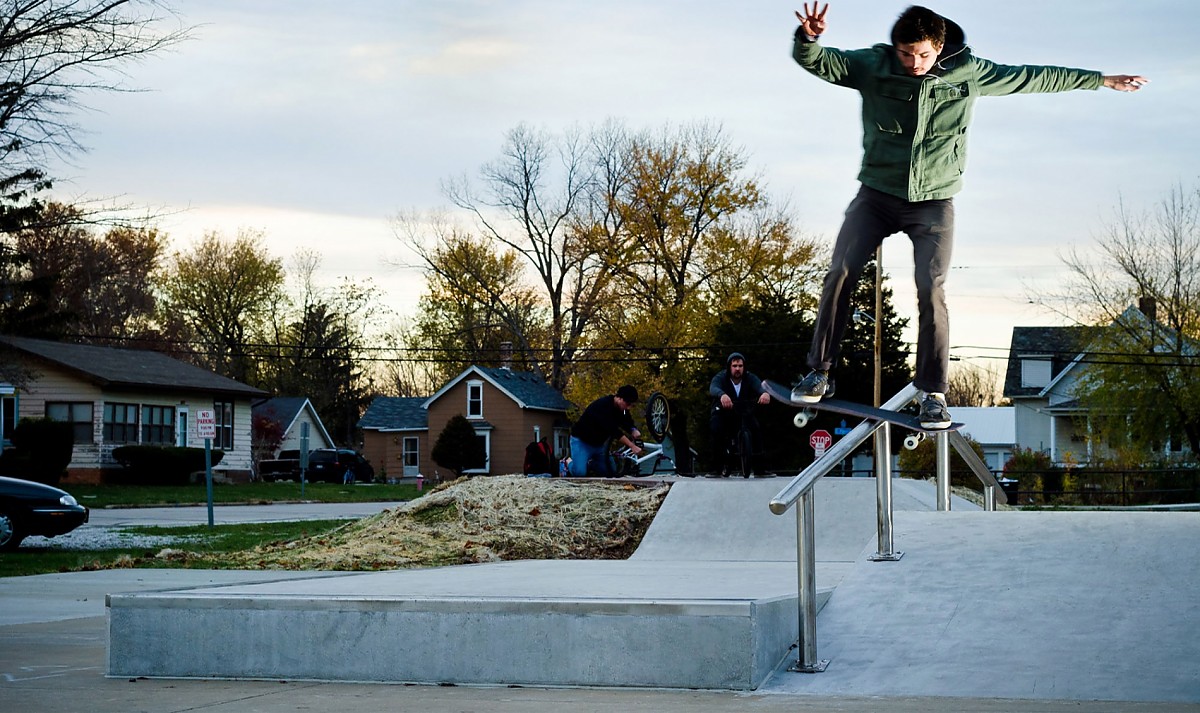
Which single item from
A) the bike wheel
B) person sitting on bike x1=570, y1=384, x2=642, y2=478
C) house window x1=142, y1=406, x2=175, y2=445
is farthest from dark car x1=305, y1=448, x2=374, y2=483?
person sitting on bike x1=570, y1=384, x2=642, y2=478

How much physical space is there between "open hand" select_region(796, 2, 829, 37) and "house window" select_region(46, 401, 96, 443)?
161 feet

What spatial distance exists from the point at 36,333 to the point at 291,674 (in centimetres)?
4351

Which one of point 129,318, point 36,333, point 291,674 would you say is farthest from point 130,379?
point 291,674

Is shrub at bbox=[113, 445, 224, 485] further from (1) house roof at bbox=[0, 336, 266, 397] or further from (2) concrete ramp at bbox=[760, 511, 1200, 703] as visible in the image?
(2) concrete ramp at bbox=[760, 511, 1200, 703]

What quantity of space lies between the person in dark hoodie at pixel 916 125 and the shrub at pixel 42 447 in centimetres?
3830

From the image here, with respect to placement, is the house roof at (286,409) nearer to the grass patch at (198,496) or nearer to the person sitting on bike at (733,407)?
the grass patch at (198,496)

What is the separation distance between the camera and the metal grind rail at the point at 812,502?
6254 millimetres

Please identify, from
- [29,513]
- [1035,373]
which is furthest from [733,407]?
[1035,373]

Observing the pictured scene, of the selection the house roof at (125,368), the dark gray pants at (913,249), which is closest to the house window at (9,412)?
the house roof at (125,368)

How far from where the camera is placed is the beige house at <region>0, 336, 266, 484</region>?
50219 mm

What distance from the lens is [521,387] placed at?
71125 millimetres

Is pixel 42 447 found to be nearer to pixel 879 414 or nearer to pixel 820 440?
pixel 820 440

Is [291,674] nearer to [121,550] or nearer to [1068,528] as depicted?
[1068,528]

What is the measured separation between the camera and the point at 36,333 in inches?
1802
